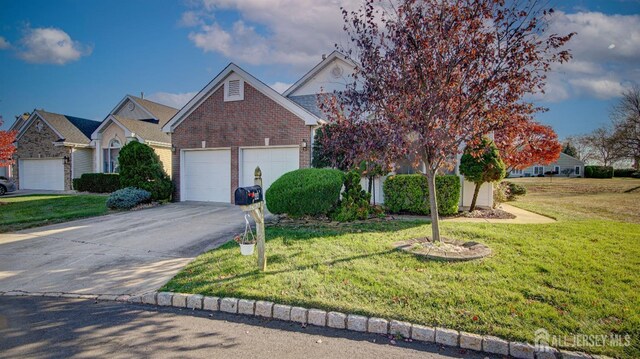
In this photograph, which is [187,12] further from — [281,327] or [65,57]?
[281,327]

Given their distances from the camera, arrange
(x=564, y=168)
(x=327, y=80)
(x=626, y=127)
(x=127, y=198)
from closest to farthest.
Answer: (x=127, y=198), (x=327, y=80), (x=626, y=127), (x=564, y=168)

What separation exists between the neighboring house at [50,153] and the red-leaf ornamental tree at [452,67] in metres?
22.4

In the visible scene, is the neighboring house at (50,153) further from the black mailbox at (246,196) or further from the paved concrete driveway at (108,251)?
the black mailbox at (246,196)

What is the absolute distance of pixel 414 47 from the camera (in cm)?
519

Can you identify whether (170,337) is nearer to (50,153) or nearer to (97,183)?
(97,183)

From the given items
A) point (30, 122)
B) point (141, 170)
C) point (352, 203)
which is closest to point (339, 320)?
point (352, 203)

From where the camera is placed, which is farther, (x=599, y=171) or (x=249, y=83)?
(x=599, y=171)

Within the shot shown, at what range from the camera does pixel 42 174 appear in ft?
68.0

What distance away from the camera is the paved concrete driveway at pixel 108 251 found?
4602 millimetres

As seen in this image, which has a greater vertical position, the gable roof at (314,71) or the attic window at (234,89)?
the gable roof at (314,71)

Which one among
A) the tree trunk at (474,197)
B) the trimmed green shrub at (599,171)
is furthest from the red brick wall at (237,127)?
the trimmed green shrub at (599,171)

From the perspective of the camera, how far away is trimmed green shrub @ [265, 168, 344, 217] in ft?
26.5

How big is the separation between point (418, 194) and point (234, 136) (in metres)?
7.62

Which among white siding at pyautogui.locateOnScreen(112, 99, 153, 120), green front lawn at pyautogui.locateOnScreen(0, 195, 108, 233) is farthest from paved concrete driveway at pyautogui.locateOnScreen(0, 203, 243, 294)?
white siding at pyautogui.locateOnScreen(112, 99, 153, 120)
